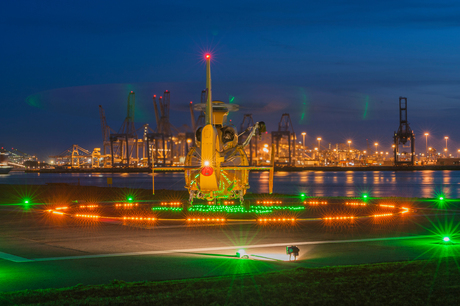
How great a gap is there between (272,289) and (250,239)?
18.2 feet

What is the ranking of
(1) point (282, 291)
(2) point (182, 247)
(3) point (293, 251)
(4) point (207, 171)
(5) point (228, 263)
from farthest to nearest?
(4) point (207, 171), (2) point (182, 247), (3) point (293, 251), (5) point (228, 263), (1) point (282, 291)

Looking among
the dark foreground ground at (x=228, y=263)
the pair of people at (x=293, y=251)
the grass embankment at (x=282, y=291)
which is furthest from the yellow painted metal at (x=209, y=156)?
the grass embankment at (x=282, y=291)

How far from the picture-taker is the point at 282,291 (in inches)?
261

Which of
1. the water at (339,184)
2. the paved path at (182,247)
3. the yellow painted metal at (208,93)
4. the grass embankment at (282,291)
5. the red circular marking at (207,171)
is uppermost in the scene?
the yellow painted metal at (208,93)

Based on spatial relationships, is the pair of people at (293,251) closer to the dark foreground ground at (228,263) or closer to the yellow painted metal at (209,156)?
the dark foreground ground at (228,263)

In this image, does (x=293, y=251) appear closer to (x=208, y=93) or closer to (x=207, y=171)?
(x=207, y=171)

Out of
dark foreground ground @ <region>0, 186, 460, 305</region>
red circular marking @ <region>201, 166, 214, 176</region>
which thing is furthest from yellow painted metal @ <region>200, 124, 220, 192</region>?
dark foreground ground @ <region>0, 186, 460, 305</region>

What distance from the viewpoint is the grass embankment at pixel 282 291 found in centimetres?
616

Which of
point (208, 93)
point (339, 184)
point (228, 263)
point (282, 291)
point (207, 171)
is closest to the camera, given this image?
point (282, 291)

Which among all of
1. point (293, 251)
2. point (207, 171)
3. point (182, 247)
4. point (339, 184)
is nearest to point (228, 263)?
point (293, 251)

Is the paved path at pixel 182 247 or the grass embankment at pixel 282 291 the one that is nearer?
the grass embankment at pixel 282 291

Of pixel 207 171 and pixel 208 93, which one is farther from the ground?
pixel 208 93

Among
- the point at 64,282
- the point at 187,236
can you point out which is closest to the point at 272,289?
the point at 64,282

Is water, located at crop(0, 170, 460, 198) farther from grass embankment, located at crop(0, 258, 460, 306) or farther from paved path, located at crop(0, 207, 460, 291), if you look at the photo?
grass embankment, located at crop(0, 258, 460, 306)
